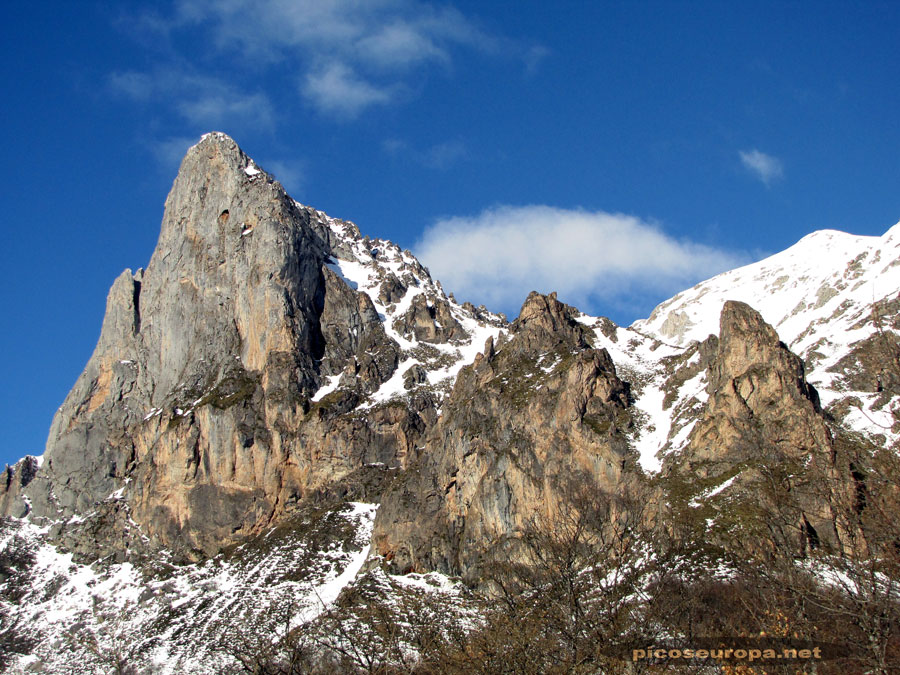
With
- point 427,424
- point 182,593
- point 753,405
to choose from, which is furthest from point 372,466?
point 753,405

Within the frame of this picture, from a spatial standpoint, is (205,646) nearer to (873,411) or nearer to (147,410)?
(147,410)

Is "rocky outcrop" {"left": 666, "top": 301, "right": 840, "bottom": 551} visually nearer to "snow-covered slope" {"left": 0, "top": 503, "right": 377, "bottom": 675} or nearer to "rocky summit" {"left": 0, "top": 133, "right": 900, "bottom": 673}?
"rocky summit" {"left": 0, "top": 133, "right": 900, "bottom": 673}

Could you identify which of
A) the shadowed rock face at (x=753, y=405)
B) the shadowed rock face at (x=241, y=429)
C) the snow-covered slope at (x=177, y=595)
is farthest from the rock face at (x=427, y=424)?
the snow-covered slope at (x=177, y=595)

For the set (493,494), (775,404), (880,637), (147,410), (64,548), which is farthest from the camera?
(147,410)

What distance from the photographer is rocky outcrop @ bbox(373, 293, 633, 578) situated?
129375 mm

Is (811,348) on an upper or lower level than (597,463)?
upper

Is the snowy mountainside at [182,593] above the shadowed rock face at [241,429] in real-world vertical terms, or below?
below

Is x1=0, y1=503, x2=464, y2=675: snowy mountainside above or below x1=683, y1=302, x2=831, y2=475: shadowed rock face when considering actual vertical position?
below

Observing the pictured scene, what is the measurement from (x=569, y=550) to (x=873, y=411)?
103782mm

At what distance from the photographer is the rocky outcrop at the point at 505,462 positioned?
5094 inches

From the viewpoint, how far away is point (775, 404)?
116438 millimetres

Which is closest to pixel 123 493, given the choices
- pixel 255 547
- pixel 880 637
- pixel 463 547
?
pixel 255 547

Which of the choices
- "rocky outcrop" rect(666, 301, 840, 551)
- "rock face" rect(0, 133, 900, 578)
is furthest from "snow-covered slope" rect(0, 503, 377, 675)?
"rocky outcrop" rect(666, 301, 840, 551)

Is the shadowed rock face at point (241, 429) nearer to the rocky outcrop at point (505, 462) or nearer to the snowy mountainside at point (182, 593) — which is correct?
the snowy mountainside at point (182, 593)
